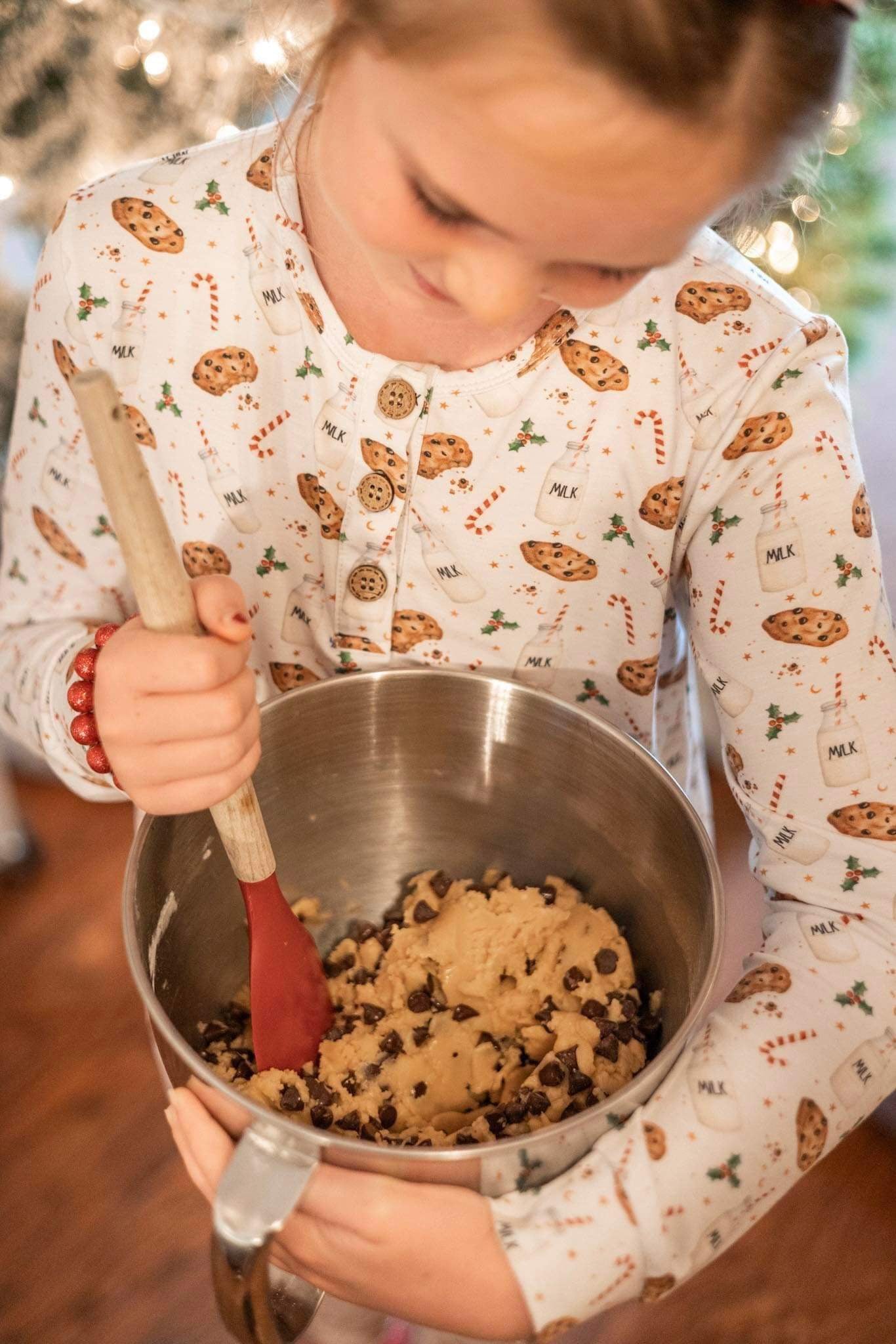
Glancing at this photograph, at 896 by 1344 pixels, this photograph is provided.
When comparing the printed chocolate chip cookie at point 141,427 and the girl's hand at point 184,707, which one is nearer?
the girl's hand at point 184,707

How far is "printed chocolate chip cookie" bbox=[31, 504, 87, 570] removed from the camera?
785 millimetres

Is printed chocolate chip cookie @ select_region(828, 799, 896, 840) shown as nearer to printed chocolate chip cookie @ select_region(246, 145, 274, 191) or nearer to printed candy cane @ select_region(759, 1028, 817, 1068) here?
printed candy cane @ select_region(759, 1028, 817, 1068)

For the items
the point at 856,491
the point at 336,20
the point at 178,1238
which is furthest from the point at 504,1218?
the point at 178,1238

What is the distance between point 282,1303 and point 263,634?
46 cm

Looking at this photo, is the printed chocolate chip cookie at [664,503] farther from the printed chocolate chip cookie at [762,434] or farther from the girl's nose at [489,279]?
the girl's nose at [489,279]

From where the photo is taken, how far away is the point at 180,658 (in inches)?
20.8

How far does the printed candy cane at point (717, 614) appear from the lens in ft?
2.22

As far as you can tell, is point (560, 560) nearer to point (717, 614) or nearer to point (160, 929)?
point (717, 614)

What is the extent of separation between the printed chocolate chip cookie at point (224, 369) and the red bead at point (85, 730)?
250 mm

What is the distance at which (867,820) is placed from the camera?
650mm

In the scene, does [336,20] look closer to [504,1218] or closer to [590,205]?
[590,205]

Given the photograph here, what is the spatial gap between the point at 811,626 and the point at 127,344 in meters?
0.49

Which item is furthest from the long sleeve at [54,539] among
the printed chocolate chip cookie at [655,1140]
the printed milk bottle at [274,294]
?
the printed chocolate chip cookie at [655,1140]

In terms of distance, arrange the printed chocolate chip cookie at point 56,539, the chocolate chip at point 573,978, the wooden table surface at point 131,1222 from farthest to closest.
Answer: the wooden table surface at point 131,1222 < the printed chocolate chip cookie at point 56,539 < the chocolate chip at point 573,978
